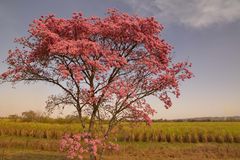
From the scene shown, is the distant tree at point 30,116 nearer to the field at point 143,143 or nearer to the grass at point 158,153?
the field at point 143,143

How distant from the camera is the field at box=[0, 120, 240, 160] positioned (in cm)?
2747

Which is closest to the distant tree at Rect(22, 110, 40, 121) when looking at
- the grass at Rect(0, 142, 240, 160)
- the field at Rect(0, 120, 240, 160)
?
the field at Rect(0, 120, 240, 160)

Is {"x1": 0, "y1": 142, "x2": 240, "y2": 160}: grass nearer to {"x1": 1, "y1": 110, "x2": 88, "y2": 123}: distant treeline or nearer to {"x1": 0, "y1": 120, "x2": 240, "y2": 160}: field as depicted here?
{"x1": 0, "y1": 120, "x2": 240, "y2": 160}: field

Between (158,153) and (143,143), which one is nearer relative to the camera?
(158,153)

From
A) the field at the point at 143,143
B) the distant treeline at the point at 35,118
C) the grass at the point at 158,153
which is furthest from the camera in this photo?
the distant treeline at the point at 35,118

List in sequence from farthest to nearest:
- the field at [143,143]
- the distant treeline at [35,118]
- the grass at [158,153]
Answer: the distant treeline at [35,118] < the field at [143,143] < the grass at [158,153]

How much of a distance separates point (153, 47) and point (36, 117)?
43443 millimetres

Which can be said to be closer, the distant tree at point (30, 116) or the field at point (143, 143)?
the field at point (143, 143)

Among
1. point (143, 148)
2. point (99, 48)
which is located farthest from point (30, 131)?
point (99, 48)

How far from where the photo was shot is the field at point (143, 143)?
2747 cm

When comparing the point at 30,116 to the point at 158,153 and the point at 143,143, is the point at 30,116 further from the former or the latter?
the point at 158,153

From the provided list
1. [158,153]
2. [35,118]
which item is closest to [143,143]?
[158,153]

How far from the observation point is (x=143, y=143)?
3503 centimetres

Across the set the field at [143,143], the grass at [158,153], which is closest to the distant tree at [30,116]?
the field at [143,143]
